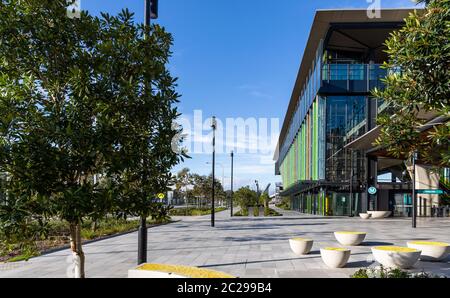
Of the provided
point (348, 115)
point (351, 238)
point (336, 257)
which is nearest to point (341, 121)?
point (348, 115)

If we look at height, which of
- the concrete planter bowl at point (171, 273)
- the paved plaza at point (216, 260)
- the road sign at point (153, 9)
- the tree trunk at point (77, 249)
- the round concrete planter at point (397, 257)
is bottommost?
the paved plaza at point (216, 260)

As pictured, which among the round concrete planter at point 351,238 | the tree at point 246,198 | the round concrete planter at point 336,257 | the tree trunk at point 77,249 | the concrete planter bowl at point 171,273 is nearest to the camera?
the concrete planter bowl at point 171,273

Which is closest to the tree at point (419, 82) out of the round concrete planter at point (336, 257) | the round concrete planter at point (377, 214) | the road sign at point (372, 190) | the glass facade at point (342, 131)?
the round concrete planter at point (336, 257)

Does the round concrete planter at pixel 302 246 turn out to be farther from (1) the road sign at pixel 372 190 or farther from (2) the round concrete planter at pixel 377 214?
(1) the road sign at pixel 372 190

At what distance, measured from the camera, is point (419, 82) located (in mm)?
5652

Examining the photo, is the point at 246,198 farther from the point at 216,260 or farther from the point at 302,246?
the point at 216,260

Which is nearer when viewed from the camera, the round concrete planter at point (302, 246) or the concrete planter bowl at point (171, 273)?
the concrete planter bowl at point (171, 273)

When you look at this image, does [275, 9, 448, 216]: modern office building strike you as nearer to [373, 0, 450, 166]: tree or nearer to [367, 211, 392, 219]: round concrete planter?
[367, 211, 392, 219]: round concrete planter

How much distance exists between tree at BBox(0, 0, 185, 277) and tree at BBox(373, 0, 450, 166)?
3.47 m

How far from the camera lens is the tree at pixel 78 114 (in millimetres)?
5293

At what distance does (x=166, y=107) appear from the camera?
21.7 ft

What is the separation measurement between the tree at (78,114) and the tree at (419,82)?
347 cm

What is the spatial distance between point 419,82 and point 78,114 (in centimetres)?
480

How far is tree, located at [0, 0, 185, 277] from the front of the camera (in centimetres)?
529
